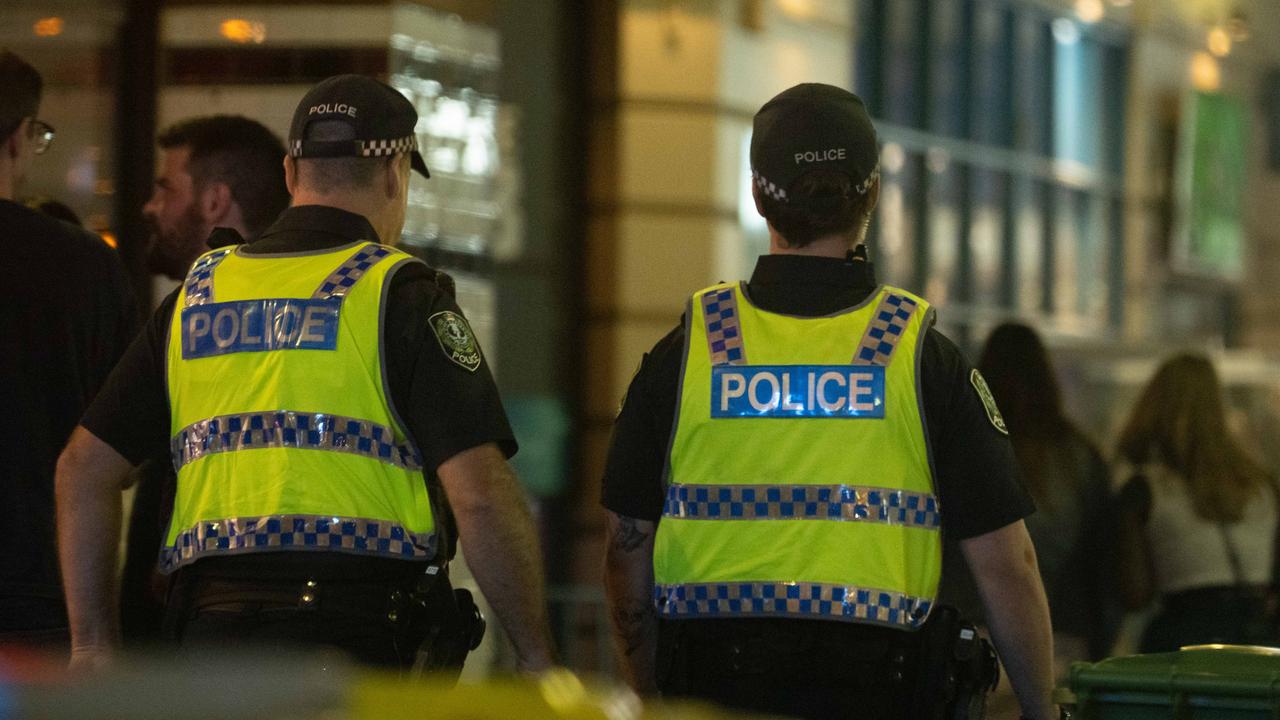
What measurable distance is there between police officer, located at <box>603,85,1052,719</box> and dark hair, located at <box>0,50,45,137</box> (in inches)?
71.4

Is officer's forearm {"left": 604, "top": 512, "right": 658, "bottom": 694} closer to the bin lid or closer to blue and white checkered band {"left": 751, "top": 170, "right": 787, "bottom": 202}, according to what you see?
blue and white checkered band {"left": 751, "top": 170, "right": 787, "bottom": 202}

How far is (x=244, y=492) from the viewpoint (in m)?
3.90

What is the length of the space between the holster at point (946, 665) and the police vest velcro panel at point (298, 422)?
0.98 meters

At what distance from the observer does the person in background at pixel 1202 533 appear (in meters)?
7.24

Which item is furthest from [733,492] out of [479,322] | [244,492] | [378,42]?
[479,322]

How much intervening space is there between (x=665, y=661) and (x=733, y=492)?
1.22 feet

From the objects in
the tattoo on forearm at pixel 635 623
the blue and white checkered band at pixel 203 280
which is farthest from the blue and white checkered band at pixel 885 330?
the blue and white checkered band at pixel 203 280

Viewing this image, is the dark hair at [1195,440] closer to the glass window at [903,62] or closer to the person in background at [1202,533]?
the person in background at [1202,533]

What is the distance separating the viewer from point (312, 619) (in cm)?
383

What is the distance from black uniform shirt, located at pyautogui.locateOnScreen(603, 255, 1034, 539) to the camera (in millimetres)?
3828

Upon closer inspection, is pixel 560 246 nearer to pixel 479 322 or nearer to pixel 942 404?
pixel 479 322

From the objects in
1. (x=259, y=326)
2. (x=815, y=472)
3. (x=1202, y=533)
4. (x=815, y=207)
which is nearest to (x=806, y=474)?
(x=815, y=472)

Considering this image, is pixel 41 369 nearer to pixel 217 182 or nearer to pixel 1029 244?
pixel 217 182

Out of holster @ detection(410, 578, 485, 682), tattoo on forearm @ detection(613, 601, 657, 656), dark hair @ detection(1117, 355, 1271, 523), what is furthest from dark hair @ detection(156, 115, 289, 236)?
dark hair @ detection(1117, 355, 1271, 523)
